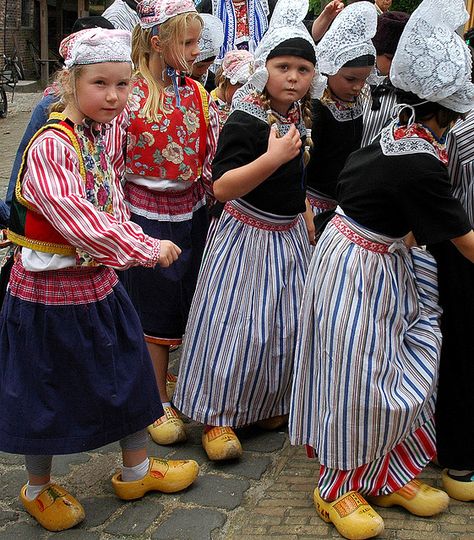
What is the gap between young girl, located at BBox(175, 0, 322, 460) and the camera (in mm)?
3260

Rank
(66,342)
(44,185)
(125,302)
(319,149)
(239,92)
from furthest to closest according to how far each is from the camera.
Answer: (319,149), (239,92), (125,302), (66,342), (44,185)

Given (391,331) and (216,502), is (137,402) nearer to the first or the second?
(216,502)

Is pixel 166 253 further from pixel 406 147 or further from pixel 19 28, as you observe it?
pixel 19 28

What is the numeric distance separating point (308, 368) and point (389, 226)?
60cm

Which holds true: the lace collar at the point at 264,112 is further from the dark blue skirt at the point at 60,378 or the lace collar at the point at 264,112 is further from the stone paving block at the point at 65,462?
the stone paving block at the point at 65,462

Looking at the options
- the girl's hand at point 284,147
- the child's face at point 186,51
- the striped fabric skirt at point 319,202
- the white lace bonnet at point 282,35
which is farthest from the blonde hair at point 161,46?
the striped fabric skirt at point 319,202

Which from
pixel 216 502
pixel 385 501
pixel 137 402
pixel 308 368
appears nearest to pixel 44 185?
pixel 137 402

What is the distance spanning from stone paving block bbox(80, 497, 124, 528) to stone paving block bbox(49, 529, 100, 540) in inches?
1.6

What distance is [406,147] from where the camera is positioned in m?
2.71

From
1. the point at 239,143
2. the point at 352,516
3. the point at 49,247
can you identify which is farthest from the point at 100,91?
the point at 352,516

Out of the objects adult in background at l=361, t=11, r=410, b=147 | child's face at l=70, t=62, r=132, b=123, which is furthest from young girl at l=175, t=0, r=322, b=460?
child's face at l=70, t=62, r=132, b=123

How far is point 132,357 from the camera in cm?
301

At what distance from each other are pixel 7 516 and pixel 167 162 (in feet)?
5.04

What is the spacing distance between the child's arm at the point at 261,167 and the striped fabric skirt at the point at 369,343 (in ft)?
1.11
